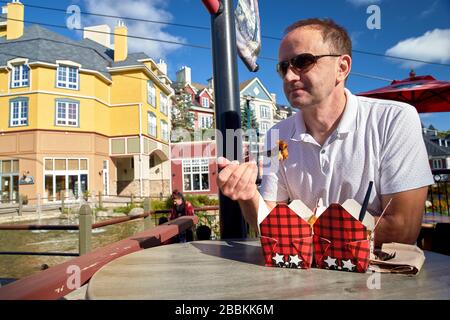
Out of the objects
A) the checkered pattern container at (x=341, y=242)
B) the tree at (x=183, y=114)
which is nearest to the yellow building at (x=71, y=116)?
the tree at (x=183, y=114)

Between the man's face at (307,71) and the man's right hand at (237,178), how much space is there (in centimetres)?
41

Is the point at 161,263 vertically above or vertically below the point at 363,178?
below

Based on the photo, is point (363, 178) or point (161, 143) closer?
point (363, 178)

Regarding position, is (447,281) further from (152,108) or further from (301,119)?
(152,108)

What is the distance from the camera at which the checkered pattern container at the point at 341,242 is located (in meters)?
0.79

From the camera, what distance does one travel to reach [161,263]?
93cm

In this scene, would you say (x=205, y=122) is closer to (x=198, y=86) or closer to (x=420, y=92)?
(x=198, y=86)

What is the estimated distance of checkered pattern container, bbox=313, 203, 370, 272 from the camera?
786mm

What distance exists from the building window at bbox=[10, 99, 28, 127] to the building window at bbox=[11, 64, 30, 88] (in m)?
1.16

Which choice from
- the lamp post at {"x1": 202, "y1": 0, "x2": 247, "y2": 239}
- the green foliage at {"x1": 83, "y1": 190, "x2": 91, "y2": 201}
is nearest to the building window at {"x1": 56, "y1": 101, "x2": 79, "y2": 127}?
the green foliage at {"x1": 83, "y1": 190, "x2": 91, "y2": 201}

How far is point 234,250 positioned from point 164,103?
83.8ft

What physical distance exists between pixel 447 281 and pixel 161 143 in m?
23.9

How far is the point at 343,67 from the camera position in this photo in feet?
4.05
